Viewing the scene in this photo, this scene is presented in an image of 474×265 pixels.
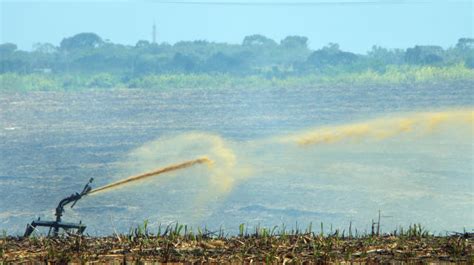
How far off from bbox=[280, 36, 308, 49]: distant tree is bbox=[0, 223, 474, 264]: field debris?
99.6 meters

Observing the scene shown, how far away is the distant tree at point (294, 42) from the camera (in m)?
112

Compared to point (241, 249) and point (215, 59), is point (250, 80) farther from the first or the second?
point (241, 249)

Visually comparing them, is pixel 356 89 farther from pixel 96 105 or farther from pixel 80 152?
pixel 80 152

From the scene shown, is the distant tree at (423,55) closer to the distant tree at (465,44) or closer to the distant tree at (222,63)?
the distant tree at (465,44)

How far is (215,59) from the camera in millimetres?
103812

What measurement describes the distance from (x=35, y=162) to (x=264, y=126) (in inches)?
676

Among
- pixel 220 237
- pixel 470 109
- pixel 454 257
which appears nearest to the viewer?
pixel 454 257

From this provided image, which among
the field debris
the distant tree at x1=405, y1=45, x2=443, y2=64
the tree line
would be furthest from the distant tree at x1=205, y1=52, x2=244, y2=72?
the field debris

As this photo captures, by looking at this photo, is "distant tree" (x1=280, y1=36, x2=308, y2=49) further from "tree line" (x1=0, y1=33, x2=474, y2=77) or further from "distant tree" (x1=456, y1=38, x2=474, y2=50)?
"distant tree" (x1=456, y1=38, x2=474, y2=50)

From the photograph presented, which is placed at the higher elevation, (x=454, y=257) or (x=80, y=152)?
(x=454, y=257)

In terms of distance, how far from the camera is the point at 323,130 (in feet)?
227

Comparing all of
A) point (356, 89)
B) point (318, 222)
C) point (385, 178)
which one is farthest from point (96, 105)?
point (318, 222)

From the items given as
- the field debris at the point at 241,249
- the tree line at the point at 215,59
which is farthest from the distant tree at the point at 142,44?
the field debris at the point at 241,249

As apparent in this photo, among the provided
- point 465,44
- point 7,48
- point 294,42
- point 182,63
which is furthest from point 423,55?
point 7,48
